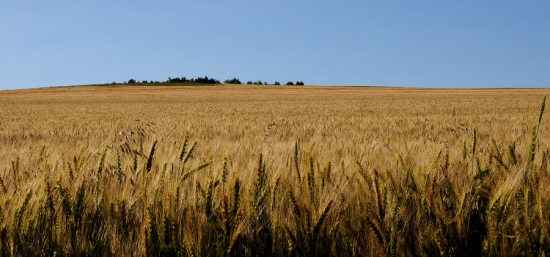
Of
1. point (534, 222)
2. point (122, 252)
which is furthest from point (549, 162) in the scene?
point (122, 252)

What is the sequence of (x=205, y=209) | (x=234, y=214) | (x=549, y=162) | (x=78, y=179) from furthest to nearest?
(x=549, y=162), (x=78, y=179), (x=205, y=209), (x=234, y=214)

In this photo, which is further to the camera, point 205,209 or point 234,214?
point 205,209

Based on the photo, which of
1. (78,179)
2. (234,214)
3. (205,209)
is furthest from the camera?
(78,179)

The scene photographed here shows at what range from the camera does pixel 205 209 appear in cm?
151

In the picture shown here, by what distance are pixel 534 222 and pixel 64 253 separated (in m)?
1.50

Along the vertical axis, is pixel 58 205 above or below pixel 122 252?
above

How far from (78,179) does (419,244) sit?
3.80ft

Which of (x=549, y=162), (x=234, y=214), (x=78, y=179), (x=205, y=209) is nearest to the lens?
(x=234, y=214)

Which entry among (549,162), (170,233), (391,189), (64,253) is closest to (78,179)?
(64,253)

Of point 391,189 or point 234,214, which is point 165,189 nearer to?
point 234,214

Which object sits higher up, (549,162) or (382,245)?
(549,162)

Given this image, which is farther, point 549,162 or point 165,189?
point 549,162

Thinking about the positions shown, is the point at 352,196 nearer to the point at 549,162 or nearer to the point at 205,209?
the point at 205,209

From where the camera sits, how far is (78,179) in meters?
1.62
